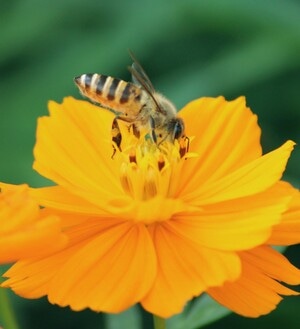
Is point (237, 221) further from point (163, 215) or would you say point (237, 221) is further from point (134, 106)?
point (134, 106)

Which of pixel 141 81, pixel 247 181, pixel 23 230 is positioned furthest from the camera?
pixel 141 81

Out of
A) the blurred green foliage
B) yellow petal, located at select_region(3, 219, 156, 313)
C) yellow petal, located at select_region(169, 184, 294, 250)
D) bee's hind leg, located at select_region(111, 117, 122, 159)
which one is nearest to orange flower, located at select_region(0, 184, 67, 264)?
yellow petal, located at select_region(3, 219, 156, 313)

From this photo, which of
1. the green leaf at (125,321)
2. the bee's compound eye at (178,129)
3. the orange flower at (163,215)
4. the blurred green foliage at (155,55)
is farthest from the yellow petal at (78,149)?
the blurred green foliage at (155,55)

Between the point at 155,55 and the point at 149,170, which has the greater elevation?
the point at 149,170

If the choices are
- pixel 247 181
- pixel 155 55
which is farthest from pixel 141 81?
pixel 155 55

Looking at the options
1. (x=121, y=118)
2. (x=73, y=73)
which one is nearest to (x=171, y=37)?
(x=73, y=73)

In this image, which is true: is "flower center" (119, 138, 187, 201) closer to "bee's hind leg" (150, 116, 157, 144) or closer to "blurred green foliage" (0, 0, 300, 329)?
"bee's hind leg" (150, 116, 157, 144)

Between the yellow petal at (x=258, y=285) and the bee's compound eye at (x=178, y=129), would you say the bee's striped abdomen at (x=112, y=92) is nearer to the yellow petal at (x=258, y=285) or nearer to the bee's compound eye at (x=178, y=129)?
the bee's compound eye at (x=178, y=129)
